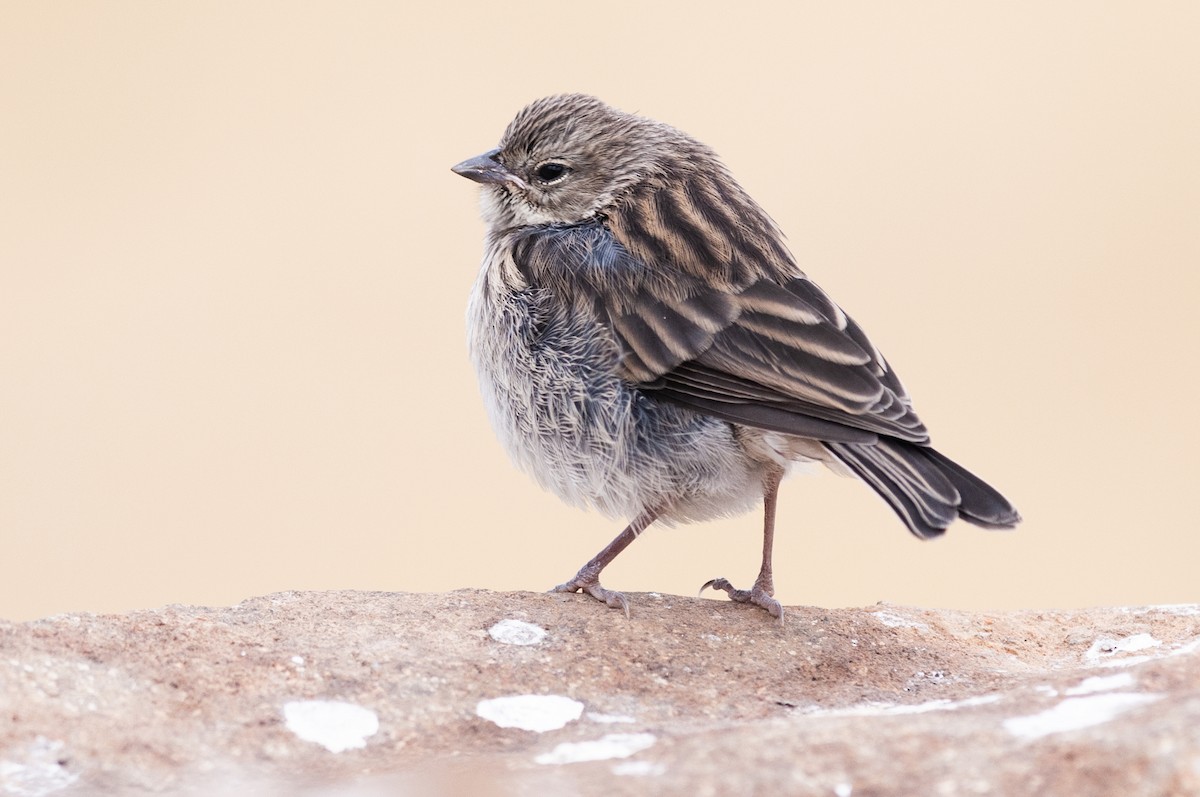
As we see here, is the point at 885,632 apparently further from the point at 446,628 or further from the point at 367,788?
the point at 367,788

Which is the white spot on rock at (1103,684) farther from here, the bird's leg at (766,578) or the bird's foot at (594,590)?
the bird's foot at (594,590)

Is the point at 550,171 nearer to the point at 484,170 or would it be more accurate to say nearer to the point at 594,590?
the point at 484,170

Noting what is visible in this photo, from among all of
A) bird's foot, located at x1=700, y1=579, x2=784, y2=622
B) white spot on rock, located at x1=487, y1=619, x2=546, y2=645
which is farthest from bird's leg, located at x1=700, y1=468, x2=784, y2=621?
white spot on rock, located at x1=487, y1=619, x2=546, y2=645

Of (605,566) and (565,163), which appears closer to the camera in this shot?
(605,566)

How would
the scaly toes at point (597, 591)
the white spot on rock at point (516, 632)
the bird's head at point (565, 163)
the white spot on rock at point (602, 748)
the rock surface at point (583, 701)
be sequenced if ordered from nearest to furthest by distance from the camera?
the rock surface at point (583, 701) < the white spot on rock at point (602, 748) < the white spot on rock at point (516, 632) < the scaly toes at point (597, 591) < the bird's head at point (565, 163)

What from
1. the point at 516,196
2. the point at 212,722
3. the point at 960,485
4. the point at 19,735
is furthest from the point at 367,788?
the point at 516,196

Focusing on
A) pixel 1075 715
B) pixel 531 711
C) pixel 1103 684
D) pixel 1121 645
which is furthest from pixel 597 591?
pixel 1075 715

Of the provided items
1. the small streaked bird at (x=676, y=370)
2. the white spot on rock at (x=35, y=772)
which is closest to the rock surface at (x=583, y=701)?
the white spot on rock at (x=35, y=772)
